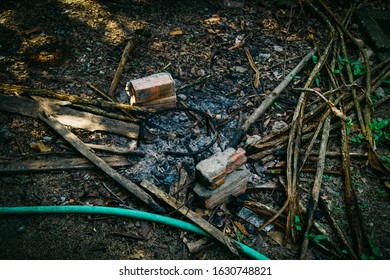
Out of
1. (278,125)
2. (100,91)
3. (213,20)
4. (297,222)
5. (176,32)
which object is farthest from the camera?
(213,20)

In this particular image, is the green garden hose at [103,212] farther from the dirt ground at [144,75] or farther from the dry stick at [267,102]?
the dry stick at [267,102]

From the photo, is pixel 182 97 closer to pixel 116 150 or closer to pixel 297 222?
pixel 116 150

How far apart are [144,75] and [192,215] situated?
8.92 ft

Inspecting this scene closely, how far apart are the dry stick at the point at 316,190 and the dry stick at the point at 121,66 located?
10.2ft

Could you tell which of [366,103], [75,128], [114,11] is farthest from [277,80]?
[114,11]

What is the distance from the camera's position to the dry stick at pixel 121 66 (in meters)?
4.39

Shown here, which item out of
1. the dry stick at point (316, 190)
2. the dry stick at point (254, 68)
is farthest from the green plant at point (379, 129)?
the dry stick at point (254, 68)

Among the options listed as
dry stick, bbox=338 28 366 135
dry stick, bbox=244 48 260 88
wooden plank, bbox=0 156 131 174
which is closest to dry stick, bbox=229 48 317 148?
dry stick, bbox=244 48 260 88

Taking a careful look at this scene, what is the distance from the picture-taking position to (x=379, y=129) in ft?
13.1

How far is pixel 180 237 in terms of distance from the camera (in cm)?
297

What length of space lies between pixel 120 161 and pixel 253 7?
4.85m

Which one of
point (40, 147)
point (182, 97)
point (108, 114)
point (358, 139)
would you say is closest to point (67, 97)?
point (108, 114)

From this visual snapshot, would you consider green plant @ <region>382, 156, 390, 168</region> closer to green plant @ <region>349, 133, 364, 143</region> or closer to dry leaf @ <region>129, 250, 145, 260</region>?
green plant @ <region>349, 133, 364, 143</region>

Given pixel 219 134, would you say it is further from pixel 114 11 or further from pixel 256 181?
pixel 114 11
